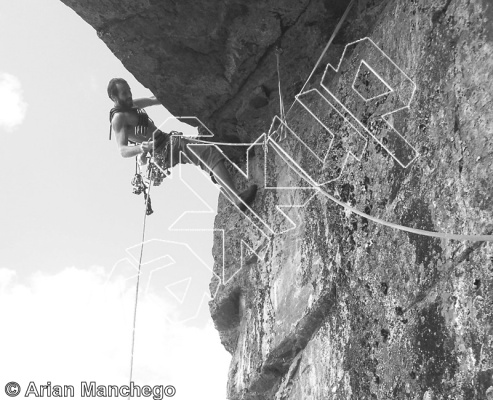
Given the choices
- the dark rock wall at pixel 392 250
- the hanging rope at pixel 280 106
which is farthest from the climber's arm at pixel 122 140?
the dark rock wall at pixel 392 250

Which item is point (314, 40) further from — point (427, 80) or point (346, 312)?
point (346, 312)

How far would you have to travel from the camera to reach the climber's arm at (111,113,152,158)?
6.92 meters

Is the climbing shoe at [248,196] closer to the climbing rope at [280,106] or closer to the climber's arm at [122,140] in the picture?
the climbing rope at [280,106]

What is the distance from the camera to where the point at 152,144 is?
270 inches

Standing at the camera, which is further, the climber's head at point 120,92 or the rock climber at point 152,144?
the climber's head at point 120,92

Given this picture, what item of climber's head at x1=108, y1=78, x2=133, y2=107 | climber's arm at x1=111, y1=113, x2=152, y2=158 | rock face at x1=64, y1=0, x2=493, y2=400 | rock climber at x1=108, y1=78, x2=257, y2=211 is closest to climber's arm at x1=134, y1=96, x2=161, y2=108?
rock climber at x1=108, y1=78, x2=257, y2=211

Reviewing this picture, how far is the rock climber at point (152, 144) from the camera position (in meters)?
6.88

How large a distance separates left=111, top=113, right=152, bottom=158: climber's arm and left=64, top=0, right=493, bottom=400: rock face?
0.52m

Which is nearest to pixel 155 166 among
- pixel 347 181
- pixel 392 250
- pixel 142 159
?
pixel 142 159

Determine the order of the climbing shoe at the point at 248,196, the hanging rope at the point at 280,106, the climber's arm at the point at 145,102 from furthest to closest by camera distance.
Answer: the climber's arm at the point at 145,102, the climbing shoe at the point at 248,196, the hanging rope at the point at 280,106

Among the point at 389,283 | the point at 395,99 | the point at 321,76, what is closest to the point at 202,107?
the point at 321,76

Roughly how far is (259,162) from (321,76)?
109 centimetres

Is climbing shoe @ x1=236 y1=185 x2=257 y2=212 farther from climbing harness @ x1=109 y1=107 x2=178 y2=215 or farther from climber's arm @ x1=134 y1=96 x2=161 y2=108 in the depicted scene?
climber's arm @ x1=134 y1=96 x2=161 y2=108

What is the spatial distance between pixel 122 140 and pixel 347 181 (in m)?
2.86
